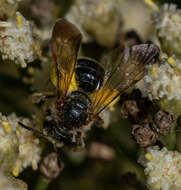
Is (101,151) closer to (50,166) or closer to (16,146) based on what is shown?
(50,166)

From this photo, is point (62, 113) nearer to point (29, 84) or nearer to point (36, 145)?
point (36, 145)

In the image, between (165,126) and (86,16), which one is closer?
(165,126)

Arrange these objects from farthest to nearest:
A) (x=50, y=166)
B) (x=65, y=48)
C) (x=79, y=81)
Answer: (x=50, y=166)
(x=79, y=81)
(x=65, y=48)

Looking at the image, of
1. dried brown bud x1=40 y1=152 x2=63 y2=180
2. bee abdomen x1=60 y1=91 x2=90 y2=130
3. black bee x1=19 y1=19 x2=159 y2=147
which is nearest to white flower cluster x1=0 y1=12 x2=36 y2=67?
black bee x1=19 y1=19 x2=159 y2=147

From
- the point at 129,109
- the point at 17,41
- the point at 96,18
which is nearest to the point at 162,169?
the point at 129,109

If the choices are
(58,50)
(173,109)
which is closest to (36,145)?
(58,50)
